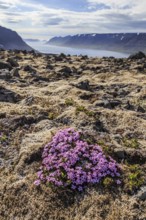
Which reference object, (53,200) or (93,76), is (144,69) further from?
(53,200)

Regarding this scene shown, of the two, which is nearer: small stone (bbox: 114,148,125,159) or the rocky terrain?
the rocky terrain

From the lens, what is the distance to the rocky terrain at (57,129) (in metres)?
12.0

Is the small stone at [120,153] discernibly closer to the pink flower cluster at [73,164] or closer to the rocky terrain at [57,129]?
the rocky terrain at [57,129]

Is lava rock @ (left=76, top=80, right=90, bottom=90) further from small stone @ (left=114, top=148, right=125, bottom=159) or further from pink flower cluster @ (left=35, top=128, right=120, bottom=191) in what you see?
small stone @ (left=114, top=148, right=125, bottom=159)

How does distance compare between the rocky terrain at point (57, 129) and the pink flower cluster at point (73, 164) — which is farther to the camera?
the pink flower cluster at point (73, 164)

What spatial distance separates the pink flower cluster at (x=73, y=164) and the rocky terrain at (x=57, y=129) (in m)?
0.37

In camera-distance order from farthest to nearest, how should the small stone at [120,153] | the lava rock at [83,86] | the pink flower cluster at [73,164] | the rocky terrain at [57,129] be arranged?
1. the lava rock at [83,86]
2. the small stone at [120,153]
3. the pink flower cluster at [73,164]
4. the rocky terrain at [57,129]

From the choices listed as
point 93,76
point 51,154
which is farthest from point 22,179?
point 93,76

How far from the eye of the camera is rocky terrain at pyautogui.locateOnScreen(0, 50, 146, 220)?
11961 millimetres

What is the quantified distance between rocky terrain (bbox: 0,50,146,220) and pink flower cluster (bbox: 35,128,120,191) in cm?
37

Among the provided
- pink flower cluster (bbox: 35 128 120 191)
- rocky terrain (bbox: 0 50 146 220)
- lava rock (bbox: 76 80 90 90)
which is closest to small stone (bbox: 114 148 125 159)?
rocky terrain (bbox: 0 50 146 220)

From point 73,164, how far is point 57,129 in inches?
136

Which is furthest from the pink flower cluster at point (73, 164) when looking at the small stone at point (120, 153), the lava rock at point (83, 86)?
the lava rock at point (83, 86)

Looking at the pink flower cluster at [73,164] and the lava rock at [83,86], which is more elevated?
the lava rock at [83,86]
